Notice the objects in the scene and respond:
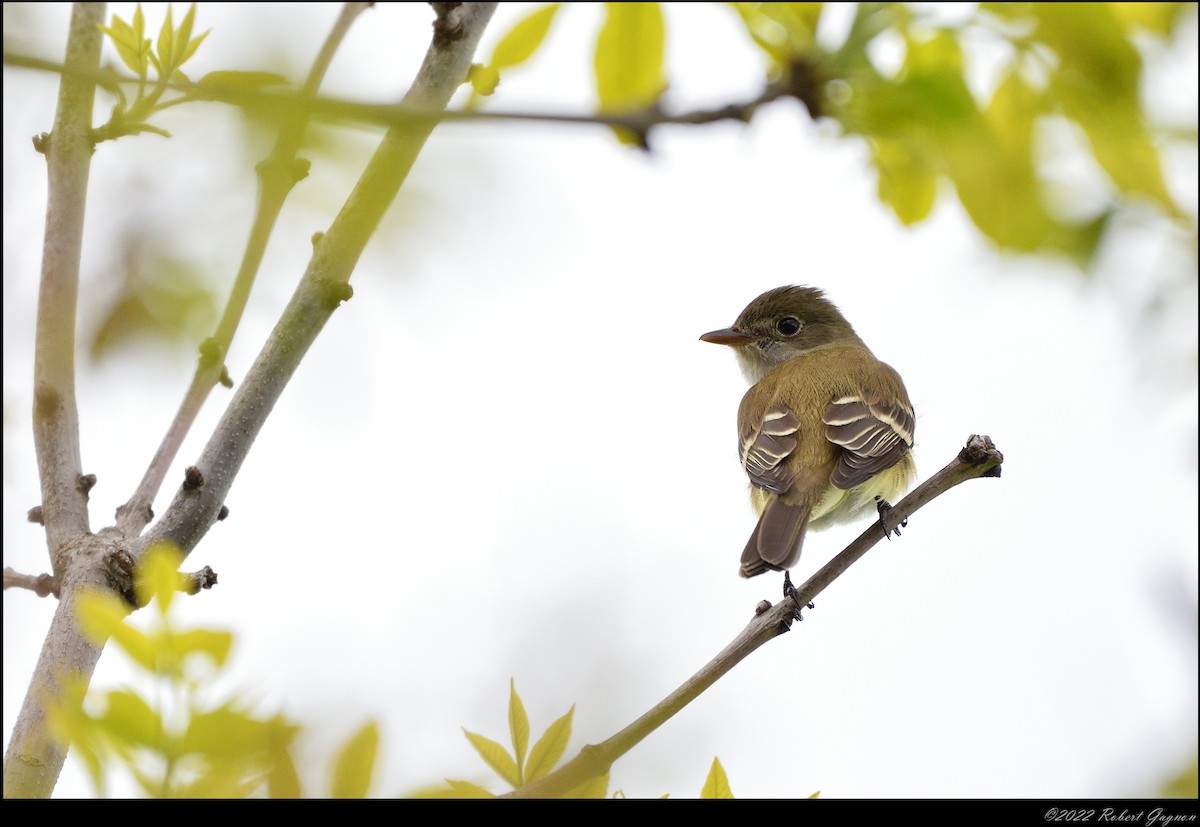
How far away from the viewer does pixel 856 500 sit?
5.15 meters

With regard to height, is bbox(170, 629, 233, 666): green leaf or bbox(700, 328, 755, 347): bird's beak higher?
bbox(700, 328, 755, 347): bird's beak

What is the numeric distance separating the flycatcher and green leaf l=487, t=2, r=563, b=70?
→ 2288 millimetres

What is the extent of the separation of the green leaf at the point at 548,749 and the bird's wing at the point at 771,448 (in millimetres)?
3082

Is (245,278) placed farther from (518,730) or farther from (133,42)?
(518,730)

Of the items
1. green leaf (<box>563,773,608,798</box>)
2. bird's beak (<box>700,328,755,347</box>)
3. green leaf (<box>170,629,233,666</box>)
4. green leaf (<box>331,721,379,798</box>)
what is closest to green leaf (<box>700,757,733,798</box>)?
green leaf (<box>563,773,608,798</box>)

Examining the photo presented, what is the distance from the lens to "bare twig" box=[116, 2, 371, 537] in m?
1.59

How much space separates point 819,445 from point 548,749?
138 inches

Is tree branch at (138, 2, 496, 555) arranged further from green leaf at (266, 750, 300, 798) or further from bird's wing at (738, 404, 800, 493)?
bird's wing at (738, 404, 800, 493)

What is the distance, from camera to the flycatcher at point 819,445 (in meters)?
4.46

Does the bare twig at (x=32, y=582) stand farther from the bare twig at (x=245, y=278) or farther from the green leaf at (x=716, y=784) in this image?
the green leaf at (x=716, y=784)

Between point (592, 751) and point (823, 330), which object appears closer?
point (592, 751)
